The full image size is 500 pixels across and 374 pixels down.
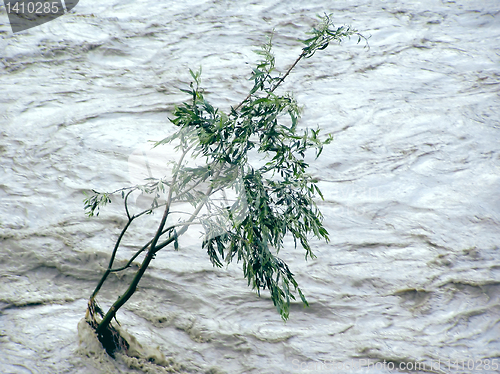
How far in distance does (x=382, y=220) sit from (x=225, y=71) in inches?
104

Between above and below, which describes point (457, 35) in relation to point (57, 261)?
above

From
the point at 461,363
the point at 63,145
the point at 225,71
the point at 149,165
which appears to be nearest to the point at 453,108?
the point at 225,71

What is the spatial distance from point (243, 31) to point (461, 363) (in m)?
4.63

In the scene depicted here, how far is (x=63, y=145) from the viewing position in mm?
4602

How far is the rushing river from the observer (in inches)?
123

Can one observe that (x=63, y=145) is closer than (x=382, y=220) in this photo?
No

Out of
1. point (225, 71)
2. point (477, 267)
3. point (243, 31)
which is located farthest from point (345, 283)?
point (243, 31)

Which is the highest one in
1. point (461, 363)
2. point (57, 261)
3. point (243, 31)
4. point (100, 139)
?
point (243, 31)

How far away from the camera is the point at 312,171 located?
461 centimetres

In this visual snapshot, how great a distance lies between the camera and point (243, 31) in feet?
19.7

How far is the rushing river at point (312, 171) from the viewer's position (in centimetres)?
312

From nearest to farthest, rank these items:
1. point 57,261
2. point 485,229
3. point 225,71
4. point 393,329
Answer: point 393,329 → point 57,261 → point 485,229 → point 225,71

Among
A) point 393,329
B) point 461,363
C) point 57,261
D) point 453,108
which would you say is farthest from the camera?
point 453,108

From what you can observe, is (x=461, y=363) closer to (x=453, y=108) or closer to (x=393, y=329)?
(x=393, y=329)
